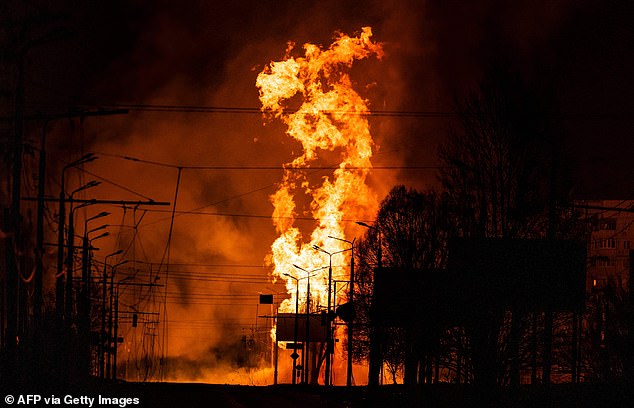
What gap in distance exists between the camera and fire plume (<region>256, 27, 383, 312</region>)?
93.8m

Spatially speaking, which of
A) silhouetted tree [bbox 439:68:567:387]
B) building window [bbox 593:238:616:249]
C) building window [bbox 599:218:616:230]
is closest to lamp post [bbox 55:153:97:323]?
silhouetted tree [bbox 439:68:567:387]

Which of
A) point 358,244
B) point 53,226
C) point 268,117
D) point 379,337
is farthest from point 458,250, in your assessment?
point 268,117

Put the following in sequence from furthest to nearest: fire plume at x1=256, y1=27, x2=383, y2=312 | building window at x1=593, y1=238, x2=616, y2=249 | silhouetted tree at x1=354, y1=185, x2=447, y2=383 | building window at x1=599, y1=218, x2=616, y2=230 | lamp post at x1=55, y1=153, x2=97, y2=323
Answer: building window at x1=599, y1=218, x2=616, y2=230, building window at x1=593, y1=238, x2=616, y2=249, fire plume at x1=256, y1=27, x2=383, y2=312, silhouetted tree at x1=354, y1=185, x2=447, y2=383, lamp post at x1=55, y1=153, x2=97, y2=323

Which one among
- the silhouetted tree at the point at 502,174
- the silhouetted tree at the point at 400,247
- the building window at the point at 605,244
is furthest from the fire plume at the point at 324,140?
the building window at the point at 605,244

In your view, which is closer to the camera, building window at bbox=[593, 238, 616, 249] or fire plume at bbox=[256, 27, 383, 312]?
fire plume at bbox=[256, 27, 383, 312]

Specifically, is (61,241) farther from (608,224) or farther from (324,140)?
(608,224)

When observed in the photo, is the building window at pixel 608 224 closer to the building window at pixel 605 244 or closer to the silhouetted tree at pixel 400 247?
the building window at pixel 605 244

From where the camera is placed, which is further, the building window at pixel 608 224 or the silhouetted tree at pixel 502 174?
the building window at pixel 608 224

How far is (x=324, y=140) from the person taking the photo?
311 feet

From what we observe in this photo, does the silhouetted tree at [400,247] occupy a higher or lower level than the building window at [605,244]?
lower

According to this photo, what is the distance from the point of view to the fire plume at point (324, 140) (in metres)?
93.8

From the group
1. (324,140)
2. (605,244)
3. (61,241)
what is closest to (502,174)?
(61,241)

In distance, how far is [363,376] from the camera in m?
99.6

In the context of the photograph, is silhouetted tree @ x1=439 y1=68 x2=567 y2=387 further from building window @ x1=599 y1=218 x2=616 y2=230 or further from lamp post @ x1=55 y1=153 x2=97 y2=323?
building window @ x1=599 y1=218 x2=616 y2=230
